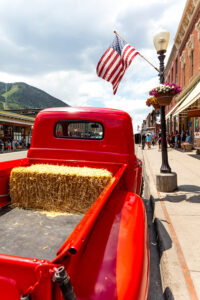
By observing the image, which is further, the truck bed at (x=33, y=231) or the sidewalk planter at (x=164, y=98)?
the sidewalk planter at (x=164, y=98)

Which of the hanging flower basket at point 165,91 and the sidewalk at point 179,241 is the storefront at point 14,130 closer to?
the hanging flower basket at point 165,91

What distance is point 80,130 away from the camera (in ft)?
13.6

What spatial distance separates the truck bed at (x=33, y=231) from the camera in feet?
6.37

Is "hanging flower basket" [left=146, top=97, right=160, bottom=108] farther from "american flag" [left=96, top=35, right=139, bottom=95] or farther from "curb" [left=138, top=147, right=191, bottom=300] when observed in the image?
"curb" [left=138, top=147, right=191, bottom=300]

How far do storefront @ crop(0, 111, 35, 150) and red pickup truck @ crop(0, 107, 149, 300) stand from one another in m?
24.2

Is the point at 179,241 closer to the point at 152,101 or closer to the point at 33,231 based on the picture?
the point at 33,231

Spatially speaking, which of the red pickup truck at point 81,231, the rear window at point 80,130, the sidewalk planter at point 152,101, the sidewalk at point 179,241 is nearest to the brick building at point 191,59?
the sidewalk planter at point 152,101

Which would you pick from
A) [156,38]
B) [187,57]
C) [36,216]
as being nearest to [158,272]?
[36,216]

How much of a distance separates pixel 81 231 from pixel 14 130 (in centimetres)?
3372

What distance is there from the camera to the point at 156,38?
5961mm

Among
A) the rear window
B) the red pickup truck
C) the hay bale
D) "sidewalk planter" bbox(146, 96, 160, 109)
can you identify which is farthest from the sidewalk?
"sidewalk planter" bbox(146, 96, 160, 109)

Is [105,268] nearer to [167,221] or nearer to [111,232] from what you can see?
[111,232]

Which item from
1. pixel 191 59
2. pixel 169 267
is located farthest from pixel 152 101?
pixel 191 59

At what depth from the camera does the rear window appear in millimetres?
3867
